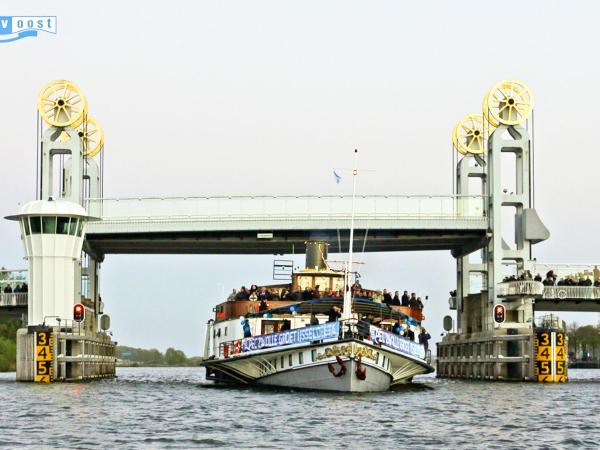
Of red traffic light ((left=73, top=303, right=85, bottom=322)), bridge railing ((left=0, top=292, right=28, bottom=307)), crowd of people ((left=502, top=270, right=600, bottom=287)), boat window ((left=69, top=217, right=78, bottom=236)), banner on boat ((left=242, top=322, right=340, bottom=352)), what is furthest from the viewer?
crowd of people ((left=502, top=270, right=600, bottom=287))

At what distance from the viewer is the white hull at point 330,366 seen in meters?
54.6

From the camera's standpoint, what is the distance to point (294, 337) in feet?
188

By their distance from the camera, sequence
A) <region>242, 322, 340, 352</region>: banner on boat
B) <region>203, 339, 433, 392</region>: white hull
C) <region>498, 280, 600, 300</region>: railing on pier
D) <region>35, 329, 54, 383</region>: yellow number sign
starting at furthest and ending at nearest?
<region>498, 280, 600, 300</region>: railing on pier, <region>35, 329, 54, 383</region>: yellow number sign, <region>242, 322, 340, 352</region>: banner on boat, <region>203, 339, 433, 392</region>: white hull

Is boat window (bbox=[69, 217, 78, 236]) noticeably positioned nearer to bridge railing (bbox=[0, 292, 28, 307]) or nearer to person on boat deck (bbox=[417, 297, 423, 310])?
bridge railing (bbox=[0, 292, 28, 307])

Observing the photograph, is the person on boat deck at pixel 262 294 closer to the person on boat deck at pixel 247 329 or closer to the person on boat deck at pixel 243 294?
the person on boat deck at pixel 243 294

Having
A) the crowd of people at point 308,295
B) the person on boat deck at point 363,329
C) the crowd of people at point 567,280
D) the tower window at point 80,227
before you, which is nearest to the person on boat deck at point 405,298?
the crowd of people at point 308,295

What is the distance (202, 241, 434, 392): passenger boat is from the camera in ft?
180

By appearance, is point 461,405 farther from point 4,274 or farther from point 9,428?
point 4,274

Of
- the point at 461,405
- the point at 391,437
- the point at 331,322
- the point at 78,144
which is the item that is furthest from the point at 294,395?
the point at 78,144

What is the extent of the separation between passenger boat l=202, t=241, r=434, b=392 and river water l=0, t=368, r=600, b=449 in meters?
0.94

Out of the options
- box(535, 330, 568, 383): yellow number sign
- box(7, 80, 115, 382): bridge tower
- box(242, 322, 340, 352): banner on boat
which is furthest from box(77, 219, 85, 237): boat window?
box(535, 330, 568, 383): yellow number sign

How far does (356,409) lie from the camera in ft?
158

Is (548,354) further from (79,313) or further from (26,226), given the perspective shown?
(26,226)

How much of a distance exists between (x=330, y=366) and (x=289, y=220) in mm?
27682
